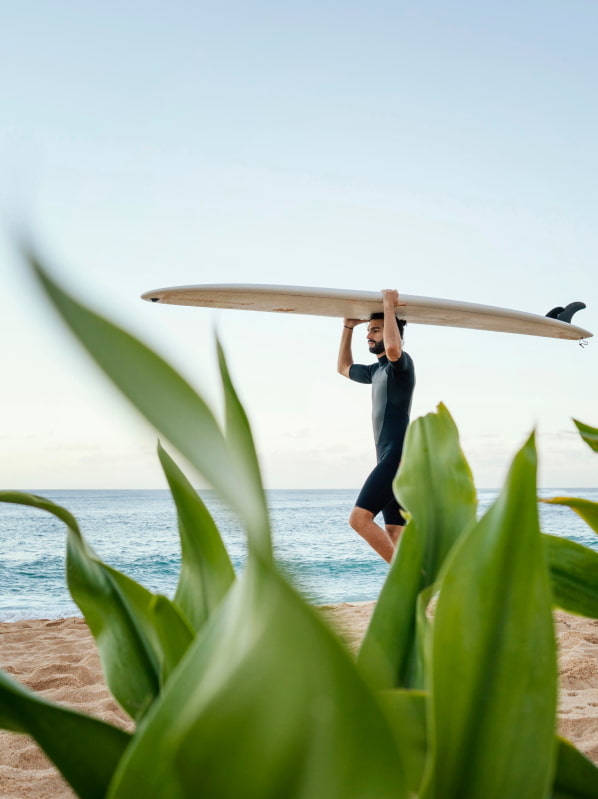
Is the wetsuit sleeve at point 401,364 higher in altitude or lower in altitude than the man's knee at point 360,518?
higher

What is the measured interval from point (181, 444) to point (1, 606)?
23.6ft

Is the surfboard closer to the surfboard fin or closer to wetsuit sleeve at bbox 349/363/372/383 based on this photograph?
the surfboard fin

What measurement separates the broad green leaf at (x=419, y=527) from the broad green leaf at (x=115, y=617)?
0.11 meters

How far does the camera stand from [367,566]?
9.55m

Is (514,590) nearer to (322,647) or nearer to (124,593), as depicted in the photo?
(322,647)

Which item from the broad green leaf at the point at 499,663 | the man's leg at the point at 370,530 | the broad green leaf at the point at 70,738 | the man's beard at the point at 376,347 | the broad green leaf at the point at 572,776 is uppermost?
the man's beard at the point at 376,347

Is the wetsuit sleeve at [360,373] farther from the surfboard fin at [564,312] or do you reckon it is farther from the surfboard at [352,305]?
the surfboard fin at [564,312]

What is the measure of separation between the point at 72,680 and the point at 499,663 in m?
2.45

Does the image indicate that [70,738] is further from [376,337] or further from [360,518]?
[376,337]

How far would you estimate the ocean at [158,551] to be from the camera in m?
0.13

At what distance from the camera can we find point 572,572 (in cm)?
42

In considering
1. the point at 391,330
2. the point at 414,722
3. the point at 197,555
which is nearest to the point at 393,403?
the point at 391,330

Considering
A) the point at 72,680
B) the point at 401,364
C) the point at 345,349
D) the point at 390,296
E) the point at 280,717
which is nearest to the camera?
the point at 280,717

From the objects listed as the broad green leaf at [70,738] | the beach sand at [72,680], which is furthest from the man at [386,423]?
the broad green leaf at [70,738]
